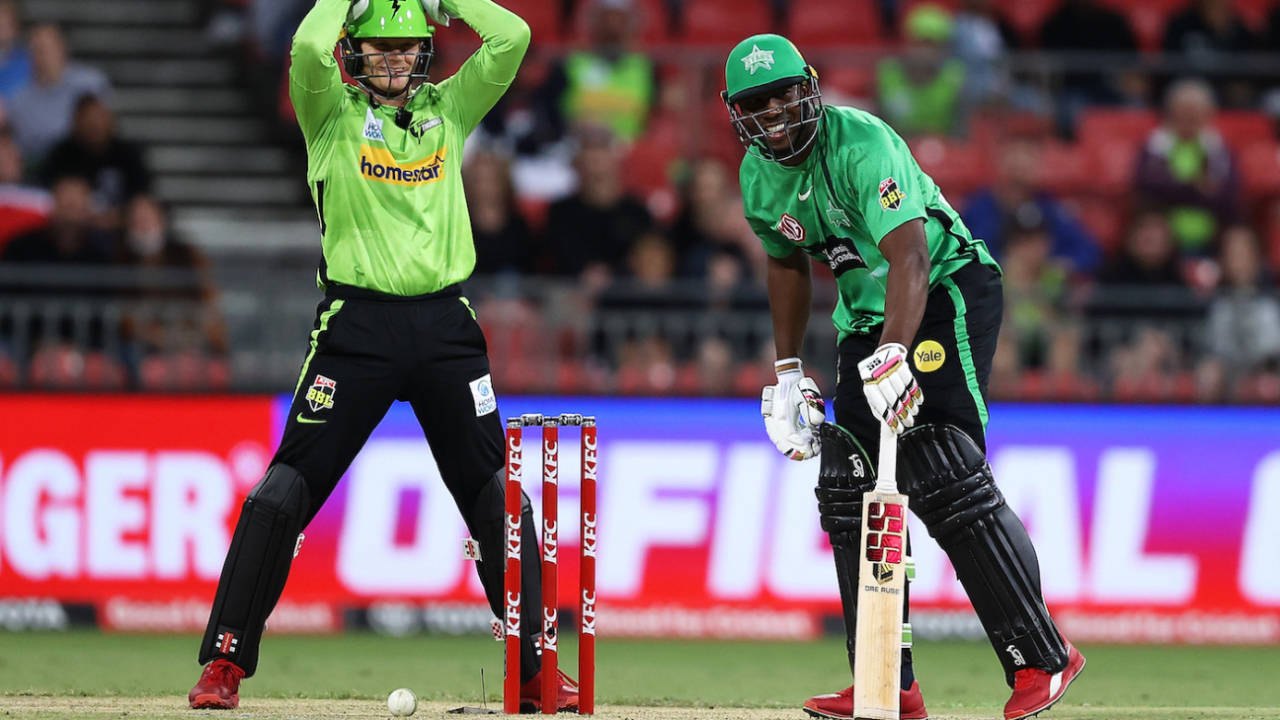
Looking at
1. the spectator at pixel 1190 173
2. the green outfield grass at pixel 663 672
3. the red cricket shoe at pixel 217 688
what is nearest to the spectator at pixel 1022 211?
the spectator at pixel 1190 173

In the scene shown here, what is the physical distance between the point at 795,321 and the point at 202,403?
16.1ft

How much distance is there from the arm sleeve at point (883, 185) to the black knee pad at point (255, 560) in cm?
219

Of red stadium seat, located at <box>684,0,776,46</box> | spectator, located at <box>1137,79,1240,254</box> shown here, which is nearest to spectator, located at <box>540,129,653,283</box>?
red stadium seat, located at <box>684,0,776,46</box>

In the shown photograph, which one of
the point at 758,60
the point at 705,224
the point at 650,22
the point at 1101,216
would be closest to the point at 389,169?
the point at 758,60

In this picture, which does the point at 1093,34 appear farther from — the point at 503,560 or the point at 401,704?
the point at 401,704

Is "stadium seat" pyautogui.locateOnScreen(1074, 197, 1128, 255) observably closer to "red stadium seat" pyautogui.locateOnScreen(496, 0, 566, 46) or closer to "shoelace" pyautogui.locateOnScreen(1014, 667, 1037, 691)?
"red stadium seat" pyautogui.locateOnScreen(496, 0, 566, 46)

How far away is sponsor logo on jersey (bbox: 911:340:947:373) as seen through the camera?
651cm

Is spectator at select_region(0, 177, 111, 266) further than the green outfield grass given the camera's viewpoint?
Yes

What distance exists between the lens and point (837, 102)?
13703 millimetres

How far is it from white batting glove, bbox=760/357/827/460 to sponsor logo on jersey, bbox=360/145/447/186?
4.81 feet

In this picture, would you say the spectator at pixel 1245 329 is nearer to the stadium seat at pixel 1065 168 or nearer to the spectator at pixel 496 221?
the stadium seat at pixel 1065 168

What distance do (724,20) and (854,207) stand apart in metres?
9.36

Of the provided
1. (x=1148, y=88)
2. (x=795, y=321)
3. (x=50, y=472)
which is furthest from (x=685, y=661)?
(x=1148, y=88)

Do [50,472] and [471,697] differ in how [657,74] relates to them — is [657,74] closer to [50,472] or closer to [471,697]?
[50,472]
